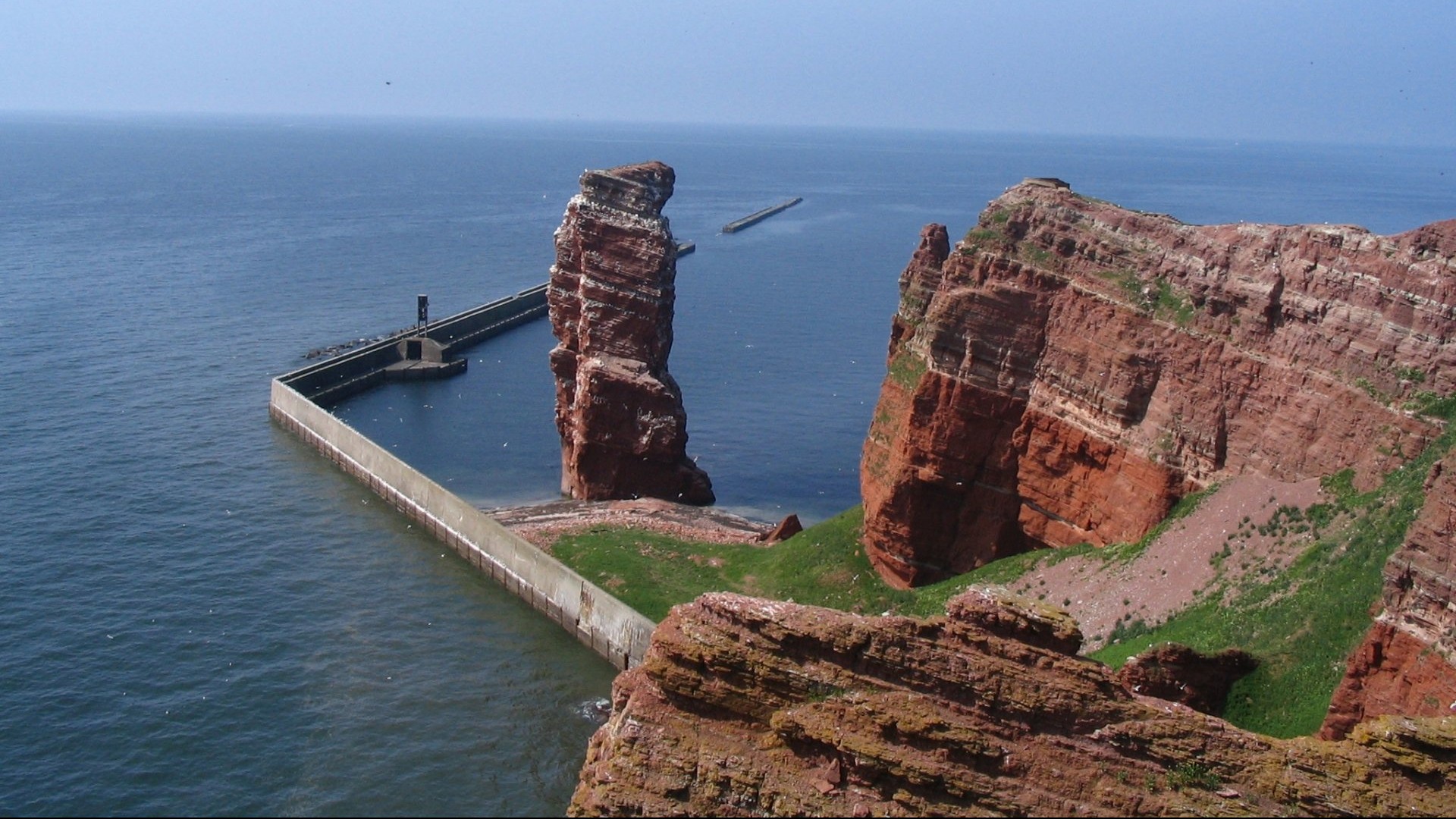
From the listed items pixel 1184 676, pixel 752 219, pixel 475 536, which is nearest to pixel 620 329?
pixel 475 536

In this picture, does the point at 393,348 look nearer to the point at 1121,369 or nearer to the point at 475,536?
the point at 475,536

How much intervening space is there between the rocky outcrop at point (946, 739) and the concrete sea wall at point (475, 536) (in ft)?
61.4

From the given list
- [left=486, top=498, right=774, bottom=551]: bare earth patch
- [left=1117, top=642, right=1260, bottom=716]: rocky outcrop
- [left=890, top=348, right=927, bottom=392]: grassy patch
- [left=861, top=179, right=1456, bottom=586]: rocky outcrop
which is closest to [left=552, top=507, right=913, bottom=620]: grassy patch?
[left=486, top=498, right=774, bottom=551]: bare earth patch

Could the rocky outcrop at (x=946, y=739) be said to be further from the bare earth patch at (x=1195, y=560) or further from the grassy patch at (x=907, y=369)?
the grassy patch at (x=907, y=369)

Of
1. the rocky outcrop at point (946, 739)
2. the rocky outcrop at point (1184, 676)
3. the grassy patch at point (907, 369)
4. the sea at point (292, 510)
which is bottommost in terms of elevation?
the sea at point (292, 510)

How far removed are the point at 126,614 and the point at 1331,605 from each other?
124ft

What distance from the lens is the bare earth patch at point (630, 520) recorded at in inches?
2051

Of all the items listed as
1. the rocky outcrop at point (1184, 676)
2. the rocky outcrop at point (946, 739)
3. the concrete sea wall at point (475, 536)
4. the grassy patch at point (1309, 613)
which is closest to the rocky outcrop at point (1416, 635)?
the grassy patch at point (1309, 613)

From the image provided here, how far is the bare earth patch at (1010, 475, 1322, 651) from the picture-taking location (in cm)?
3325

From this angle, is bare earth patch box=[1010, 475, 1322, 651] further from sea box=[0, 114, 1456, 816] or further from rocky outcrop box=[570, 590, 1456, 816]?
sea box=[0, 114, 1456, 816]

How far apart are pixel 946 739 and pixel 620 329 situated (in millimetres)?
39429

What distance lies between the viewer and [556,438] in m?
73.5

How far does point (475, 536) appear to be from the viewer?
5253cm

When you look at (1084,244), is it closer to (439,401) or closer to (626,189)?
(626,189)
